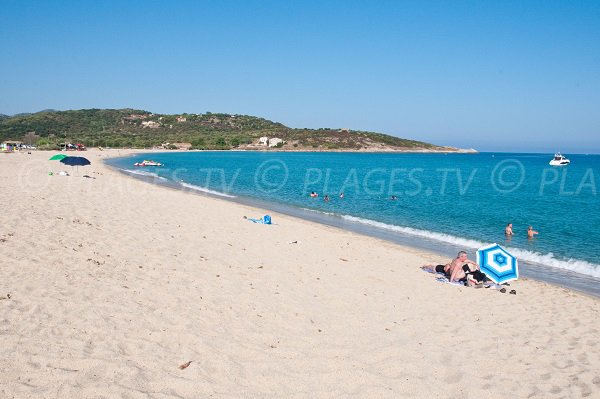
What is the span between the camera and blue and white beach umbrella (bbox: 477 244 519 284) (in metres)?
11.5

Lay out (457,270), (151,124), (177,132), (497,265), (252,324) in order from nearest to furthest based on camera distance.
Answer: (252,324) < (457,270) < (497,265) < (177,132) < (151,124)

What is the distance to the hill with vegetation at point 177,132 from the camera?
114 m

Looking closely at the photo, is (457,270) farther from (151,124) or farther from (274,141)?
(151,124)

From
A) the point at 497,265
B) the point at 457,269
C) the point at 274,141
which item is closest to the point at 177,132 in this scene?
the point at 274,141

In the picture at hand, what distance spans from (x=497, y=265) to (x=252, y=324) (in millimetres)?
7752

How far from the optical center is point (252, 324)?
7.05 meters

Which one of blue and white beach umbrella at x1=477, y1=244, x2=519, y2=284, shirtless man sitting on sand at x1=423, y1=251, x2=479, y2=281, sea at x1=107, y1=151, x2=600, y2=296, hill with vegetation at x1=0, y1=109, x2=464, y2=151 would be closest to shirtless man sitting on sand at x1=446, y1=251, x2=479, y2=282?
shirtless man sitting on sand at x1=423, y1=251, x2=479, y2=281

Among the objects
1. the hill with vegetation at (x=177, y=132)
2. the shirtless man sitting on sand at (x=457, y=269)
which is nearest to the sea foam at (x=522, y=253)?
the shirtless man sitting on sand at (x=457, y=269)

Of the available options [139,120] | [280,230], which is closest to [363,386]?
[280,230]

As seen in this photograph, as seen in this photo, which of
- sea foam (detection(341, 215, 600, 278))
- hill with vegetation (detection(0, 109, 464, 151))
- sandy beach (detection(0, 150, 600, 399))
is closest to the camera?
sandy beach (detection(0, 150, 600, 399))

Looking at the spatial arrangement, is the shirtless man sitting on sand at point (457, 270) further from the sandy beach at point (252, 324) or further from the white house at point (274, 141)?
the white house at point (274, 141)

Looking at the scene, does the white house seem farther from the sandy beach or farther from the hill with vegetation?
the sandy beach

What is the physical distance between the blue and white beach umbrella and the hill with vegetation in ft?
324

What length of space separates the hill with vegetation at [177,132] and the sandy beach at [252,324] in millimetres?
95390
